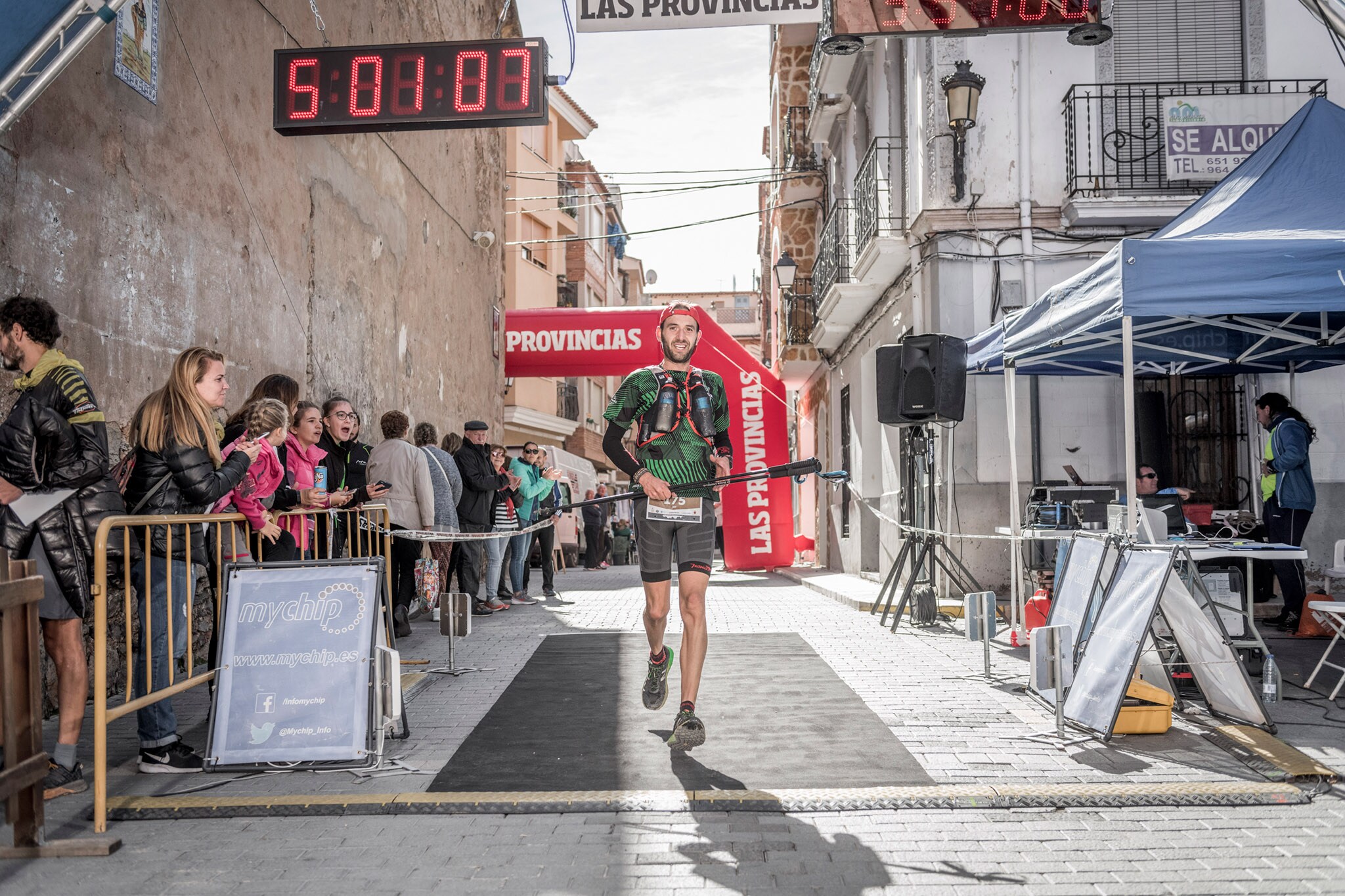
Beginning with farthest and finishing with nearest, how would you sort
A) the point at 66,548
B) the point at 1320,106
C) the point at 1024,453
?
the point at 1024,453, the point at 1320,106, the point at 66,548

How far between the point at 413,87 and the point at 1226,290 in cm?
548

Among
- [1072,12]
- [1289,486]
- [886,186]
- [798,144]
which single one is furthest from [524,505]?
[798,144]

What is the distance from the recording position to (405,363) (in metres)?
13.9

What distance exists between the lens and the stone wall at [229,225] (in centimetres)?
667

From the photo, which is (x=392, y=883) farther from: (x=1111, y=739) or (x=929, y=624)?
(x=929, y=624)

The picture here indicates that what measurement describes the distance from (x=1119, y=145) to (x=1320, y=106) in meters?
4.46

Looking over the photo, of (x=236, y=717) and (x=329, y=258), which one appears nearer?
(x=236, y=717)

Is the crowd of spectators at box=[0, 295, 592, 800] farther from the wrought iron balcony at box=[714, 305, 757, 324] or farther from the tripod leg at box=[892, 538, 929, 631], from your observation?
the wrought iron balcony at box=[714, 305, 757, 324]

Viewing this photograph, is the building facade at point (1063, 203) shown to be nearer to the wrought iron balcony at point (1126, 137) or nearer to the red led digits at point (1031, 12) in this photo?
the wrought iron balcony at point (1126, 137)

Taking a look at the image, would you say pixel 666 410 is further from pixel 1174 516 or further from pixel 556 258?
pixel 556 258

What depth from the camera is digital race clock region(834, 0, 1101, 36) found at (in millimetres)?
8000

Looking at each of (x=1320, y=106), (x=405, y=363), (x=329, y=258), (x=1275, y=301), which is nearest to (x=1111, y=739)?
(x=1275, y=301)

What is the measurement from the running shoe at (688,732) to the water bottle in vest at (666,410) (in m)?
1.35

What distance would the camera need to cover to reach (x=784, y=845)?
12.9ft
